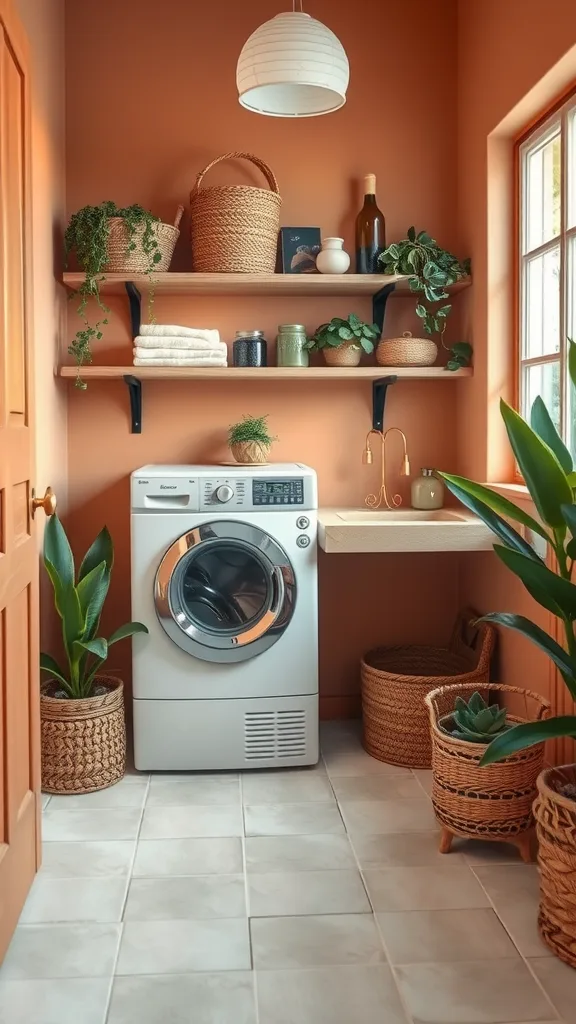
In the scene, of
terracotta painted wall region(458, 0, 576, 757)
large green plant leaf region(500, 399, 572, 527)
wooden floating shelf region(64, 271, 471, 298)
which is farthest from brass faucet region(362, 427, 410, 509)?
large green plant leaf region(500, 399, 572, 527)

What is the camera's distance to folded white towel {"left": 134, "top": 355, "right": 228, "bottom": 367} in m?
3.00

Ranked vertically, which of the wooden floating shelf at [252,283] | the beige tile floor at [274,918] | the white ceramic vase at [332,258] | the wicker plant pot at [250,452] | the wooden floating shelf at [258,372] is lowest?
the beige tile floor at [274,918]

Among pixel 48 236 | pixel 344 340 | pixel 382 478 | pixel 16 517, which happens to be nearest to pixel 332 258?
pixel 344 340

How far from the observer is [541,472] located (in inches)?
70.9

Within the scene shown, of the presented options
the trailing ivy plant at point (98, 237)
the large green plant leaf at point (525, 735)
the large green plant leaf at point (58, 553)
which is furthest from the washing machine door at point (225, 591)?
the large green plant leaf at point (525, 735)

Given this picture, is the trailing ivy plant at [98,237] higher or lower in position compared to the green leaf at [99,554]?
higher

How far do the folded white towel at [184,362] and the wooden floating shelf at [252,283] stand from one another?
0.26m

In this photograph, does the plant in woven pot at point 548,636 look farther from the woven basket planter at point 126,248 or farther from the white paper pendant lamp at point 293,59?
the woven basket planter at point 126,248

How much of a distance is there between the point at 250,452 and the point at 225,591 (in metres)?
0.51

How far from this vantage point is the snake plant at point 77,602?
8.80 feet

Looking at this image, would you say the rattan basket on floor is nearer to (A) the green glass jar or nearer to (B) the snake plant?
(B) the snake plant

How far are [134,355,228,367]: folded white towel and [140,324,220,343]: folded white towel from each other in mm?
69

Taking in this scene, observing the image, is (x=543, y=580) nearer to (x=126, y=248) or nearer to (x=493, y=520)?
(x=493, y=520)

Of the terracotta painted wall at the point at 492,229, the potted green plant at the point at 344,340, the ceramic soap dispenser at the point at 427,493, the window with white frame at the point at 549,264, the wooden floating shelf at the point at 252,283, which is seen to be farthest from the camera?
the ceramic soap dispenser at the point at 427,493
